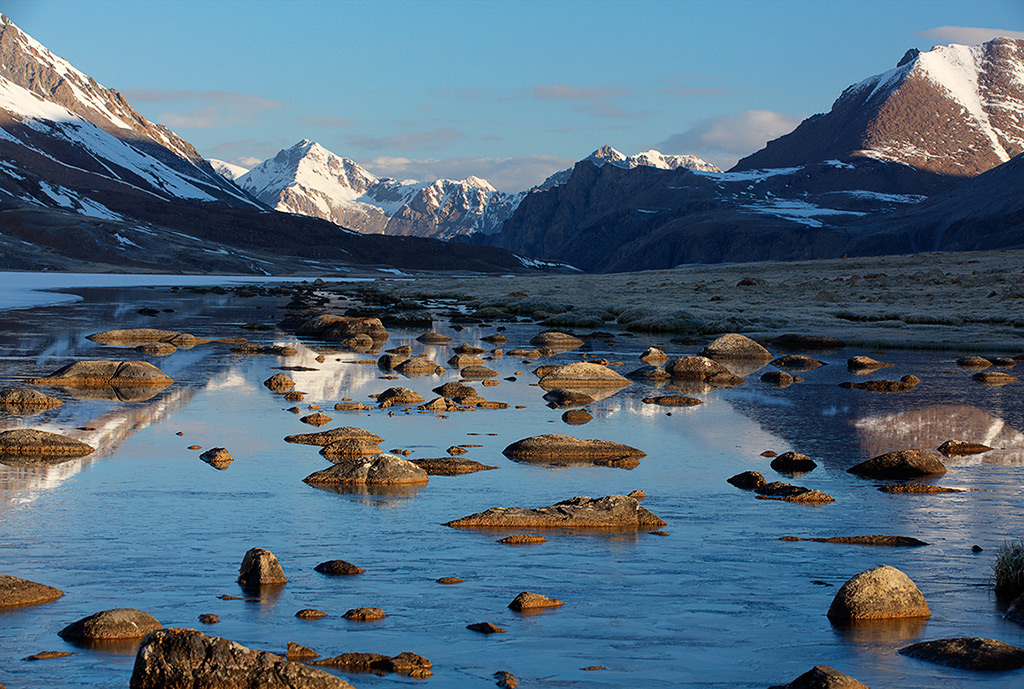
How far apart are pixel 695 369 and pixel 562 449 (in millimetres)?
14003

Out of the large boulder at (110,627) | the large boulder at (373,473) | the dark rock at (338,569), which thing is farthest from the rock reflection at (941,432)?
the large boulder at (110,627)

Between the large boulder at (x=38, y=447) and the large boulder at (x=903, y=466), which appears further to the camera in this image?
the large boulder at (x=903, y=466)

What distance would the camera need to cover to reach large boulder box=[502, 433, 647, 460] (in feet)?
62.5

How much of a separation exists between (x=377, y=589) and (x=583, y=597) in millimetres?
2177

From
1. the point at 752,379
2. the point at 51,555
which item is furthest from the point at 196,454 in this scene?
the point at 752,379

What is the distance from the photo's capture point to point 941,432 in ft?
73.4

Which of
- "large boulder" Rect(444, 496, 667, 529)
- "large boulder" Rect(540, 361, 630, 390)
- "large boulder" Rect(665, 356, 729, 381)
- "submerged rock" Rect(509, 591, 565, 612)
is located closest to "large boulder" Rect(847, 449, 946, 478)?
"large boulder" Rect(444, 496, 667, 529)

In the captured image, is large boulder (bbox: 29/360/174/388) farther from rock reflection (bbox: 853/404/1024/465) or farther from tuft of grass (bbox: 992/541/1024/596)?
tuft of grass (bbox: 992/541/1024/596)

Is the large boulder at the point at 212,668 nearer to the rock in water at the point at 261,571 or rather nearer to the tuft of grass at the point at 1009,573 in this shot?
the rock in water at the point at 261,571

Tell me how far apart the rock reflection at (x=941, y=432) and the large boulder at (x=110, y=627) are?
14.5 metres

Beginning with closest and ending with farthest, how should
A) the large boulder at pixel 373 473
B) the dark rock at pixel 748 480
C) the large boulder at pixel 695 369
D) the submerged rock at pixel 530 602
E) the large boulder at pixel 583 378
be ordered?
the submerged rock at pixel 530 602 < the large boulder at pixel 373 473 < the dark rock at pixel 748 480 < the large boulder at pixel 583 378 < the large boulder at pixel 695 369

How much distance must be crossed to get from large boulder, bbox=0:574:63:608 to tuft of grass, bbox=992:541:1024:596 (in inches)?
389

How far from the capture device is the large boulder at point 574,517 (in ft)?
45.4

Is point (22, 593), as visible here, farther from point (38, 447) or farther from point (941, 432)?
point (941, 432)
